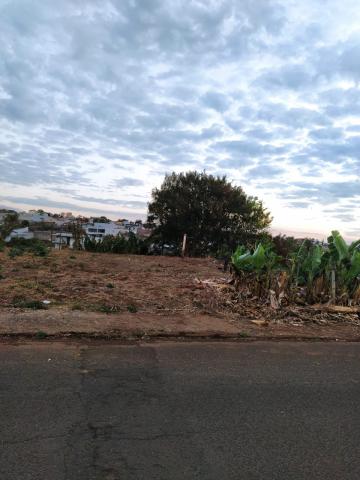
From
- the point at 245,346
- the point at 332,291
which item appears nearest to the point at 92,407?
the point at 245,346

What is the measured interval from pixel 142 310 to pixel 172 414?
3.66 meters

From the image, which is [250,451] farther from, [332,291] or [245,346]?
[332,291]

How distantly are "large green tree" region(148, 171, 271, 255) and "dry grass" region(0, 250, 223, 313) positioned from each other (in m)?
17.2

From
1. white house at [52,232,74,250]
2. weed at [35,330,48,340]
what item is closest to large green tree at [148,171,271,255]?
white house at [52,232,74,250]

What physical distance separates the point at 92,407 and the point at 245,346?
2674mm

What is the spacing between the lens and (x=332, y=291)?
8000mm

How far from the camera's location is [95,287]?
841cm

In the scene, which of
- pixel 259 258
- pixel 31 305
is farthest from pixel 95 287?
pixel 259 258

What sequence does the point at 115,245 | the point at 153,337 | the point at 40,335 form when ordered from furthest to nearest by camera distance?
1. the point at 115,245
2. the point at 153,337
3. the point at 40,335

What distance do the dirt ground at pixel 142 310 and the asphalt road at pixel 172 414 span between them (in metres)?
0.85

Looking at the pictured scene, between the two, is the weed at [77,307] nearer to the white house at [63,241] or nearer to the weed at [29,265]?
the weed at [29,265]

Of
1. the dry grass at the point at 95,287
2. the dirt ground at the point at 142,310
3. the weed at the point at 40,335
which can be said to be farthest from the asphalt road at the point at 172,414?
the dry grass at the point at 95,287

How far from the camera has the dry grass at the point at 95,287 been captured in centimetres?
698

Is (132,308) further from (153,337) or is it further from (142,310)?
(153,337)
